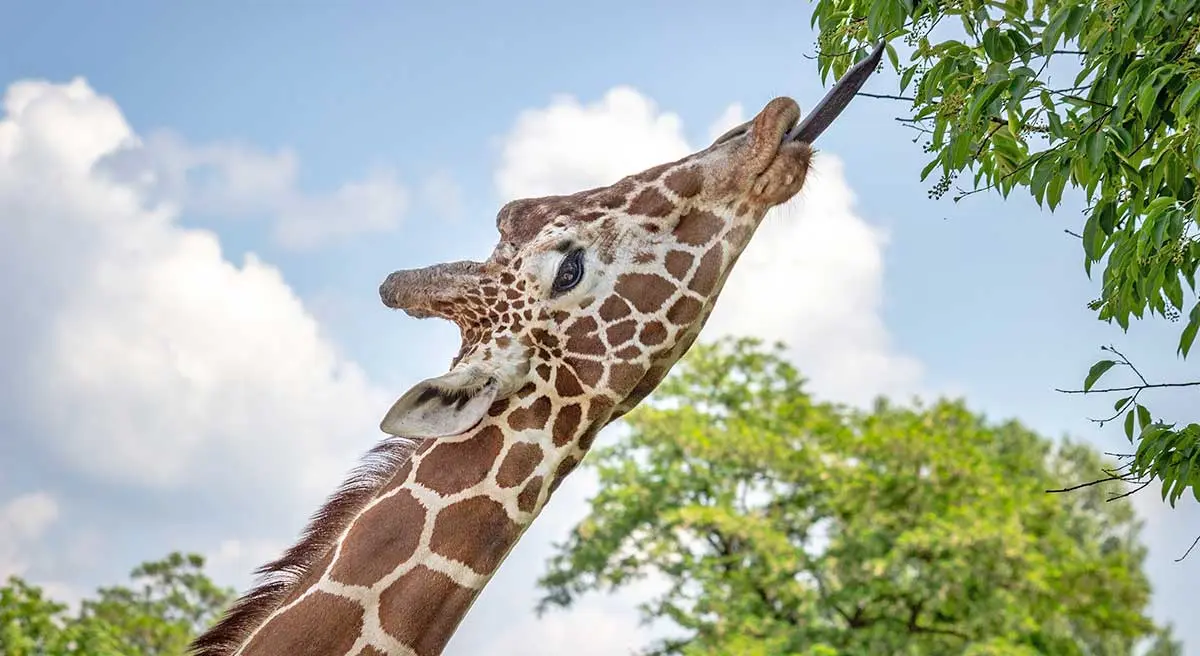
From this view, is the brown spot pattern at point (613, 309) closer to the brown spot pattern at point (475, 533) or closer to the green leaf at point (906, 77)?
the brown spot pattern at point (475, 533)

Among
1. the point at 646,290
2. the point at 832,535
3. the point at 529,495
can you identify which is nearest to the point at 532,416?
the point at 529,495

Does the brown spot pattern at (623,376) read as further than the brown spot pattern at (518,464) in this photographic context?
Yes

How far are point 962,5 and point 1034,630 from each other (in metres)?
11.8

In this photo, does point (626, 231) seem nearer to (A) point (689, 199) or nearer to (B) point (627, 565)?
(A) point (689, 199)

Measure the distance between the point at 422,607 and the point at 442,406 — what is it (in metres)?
0.49

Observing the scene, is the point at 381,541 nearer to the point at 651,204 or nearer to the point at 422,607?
the point at 422,607

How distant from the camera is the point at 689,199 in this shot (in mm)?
3533

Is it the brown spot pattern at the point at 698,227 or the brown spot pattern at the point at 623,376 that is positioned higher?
the brown spot pattern at the point at 698,227

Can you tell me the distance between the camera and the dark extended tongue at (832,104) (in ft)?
11.5

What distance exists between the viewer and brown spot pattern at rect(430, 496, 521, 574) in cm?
315

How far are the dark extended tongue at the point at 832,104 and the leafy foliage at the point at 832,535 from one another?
10.1 m

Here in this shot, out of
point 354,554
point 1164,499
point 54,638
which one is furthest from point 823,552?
point 354,554

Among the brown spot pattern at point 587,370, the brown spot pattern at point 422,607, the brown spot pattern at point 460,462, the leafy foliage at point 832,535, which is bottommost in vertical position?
the brown spot pattern at point 422,607

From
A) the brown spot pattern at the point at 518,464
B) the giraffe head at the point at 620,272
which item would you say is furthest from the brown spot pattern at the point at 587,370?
the brown spot pattern at the point at 518,464
